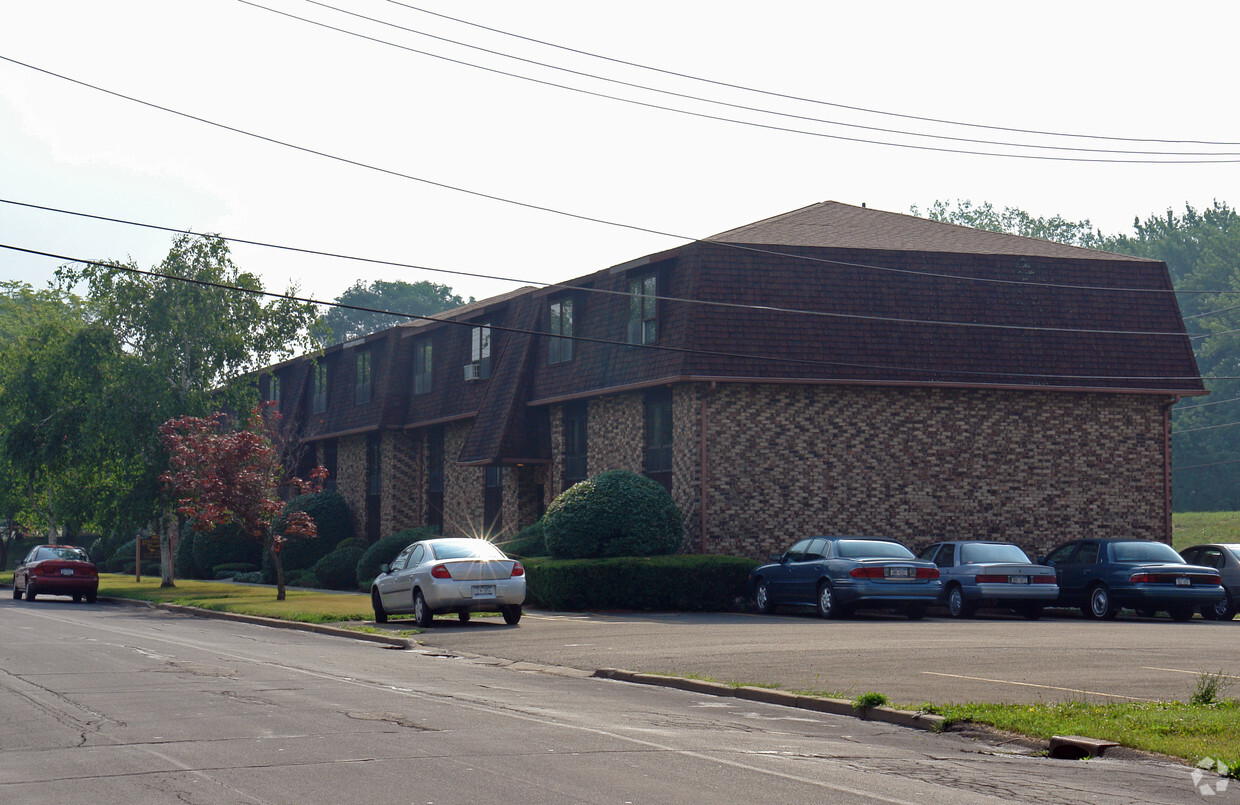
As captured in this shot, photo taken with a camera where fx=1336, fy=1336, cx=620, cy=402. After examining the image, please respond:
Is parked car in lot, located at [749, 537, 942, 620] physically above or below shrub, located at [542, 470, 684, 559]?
below

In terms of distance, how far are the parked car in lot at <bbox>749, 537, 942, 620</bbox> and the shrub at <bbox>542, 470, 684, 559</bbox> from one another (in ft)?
13.2

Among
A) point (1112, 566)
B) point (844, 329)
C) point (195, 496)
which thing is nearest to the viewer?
point (1112, 566)

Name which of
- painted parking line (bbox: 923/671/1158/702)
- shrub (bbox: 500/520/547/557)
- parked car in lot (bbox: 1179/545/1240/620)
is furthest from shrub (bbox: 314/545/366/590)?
painted parking line (bbox: 923/671/1158/702)

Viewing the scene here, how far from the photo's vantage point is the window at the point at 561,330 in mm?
35969

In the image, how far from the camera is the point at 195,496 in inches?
1389

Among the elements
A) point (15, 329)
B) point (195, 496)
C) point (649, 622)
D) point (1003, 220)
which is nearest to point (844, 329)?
point (649, 622)

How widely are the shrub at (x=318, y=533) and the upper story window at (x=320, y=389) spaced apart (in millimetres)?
3974

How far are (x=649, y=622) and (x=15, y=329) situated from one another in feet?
187

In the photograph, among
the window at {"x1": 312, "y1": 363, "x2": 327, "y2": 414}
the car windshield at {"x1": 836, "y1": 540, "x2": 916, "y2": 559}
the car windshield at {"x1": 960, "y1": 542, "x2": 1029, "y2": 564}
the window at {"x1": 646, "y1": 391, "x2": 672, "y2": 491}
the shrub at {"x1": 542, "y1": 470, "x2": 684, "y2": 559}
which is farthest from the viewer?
the window at {"x1": 312, "y1": 363, "x2": 327, "y2": 414}

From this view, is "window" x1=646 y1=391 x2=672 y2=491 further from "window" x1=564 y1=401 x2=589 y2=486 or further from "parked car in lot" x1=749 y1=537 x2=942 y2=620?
"parked car in lot" x1=749 y1=537 x2=942 y2=620

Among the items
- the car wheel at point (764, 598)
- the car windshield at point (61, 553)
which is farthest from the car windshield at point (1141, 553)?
the car windshield at point (61, 553)

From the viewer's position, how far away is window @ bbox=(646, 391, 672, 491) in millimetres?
31659

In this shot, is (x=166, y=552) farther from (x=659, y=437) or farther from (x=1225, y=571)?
(x=1225, y=571)

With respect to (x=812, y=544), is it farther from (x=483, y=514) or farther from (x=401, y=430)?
(x=401, y=430)
